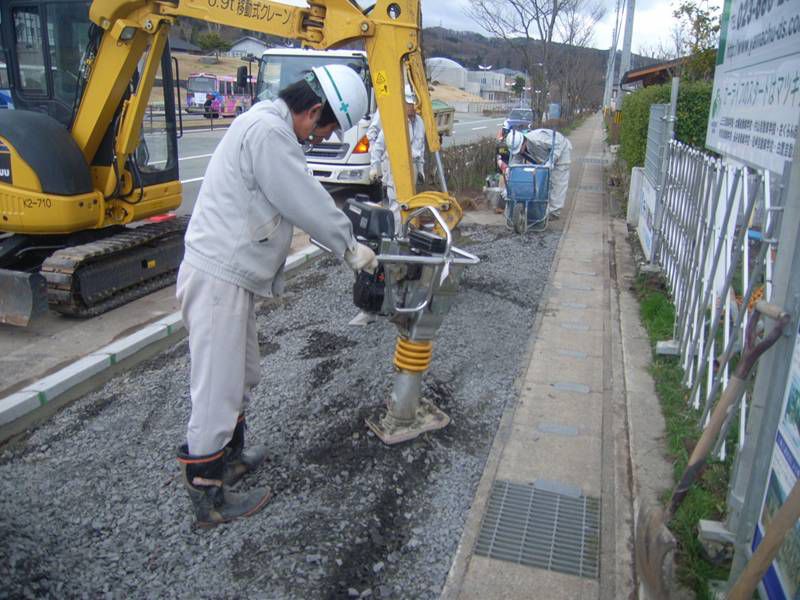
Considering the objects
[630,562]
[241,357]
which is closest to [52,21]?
[241,357]

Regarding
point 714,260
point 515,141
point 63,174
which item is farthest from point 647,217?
point 63,174

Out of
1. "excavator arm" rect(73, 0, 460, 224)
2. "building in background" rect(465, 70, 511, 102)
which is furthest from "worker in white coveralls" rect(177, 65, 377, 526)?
"building in background" rect(465, 70, 511, 102)

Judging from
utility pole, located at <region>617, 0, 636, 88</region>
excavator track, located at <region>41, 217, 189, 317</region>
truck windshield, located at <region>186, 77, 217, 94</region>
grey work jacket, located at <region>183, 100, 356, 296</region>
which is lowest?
excavator track, located at <region>41, 217, 189, 317</region>

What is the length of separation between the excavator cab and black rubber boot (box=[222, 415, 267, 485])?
3.20 m

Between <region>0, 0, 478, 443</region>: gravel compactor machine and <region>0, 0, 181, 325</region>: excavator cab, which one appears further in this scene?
<region>0, 0, 181, 325</region>: excavator cab

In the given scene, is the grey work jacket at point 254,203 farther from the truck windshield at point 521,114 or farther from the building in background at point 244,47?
the building in background at point 244,47

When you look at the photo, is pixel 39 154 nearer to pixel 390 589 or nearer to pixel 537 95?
pixel 390 589

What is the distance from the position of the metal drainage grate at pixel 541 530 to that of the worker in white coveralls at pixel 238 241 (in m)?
1.24

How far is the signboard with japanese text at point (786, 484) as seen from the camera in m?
2.38

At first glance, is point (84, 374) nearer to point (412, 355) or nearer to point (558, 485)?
point (412, 355)

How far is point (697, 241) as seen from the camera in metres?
5.11

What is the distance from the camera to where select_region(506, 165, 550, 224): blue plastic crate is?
33.4 ft

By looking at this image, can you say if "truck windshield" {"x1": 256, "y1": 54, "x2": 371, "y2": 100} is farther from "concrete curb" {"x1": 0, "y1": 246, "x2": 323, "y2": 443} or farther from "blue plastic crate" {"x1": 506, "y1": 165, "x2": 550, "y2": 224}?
"concrete curb" {"x1": 0, "y1": 246, "x2": 323, "y2": 443}

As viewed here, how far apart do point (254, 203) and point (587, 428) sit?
2564 millimetres
